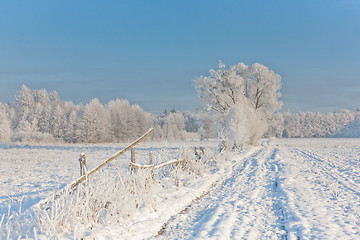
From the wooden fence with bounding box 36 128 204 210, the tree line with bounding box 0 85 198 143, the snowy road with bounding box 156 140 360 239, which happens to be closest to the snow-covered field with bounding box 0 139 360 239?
the snowy road with bounding box 156 140 360 239

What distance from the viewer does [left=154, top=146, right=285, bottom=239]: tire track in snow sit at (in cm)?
511

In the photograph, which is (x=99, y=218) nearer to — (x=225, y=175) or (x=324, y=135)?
(x=225, y=175)

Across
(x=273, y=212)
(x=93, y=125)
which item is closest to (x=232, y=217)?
(x=273, y=212)

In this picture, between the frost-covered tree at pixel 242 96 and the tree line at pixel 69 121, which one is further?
the tree line at pixel 69 121

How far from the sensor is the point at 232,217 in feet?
19.7

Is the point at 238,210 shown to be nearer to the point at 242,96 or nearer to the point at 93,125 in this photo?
the point at 242,96

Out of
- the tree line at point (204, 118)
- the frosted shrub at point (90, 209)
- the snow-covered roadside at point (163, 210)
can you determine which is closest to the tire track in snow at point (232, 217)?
the snow-covered roadside at point (163, 210)

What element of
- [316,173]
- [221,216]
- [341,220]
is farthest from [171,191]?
[316,173]

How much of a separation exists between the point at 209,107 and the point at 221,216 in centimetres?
2504

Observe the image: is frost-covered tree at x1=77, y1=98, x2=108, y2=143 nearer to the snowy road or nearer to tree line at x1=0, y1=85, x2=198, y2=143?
tree line at x1=0, y1=85, x2=198, y2=143

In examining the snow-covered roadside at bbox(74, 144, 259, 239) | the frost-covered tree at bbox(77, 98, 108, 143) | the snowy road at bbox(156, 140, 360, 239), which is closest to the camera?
the snow-covered roadside at bbox(74, 144, 259, 239)

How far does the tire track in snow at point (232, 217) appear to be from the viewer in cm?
511

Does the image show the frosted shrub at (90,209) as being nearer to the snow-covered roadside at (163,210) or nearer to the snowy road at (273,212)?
the snow-covered roadside at (163,210)

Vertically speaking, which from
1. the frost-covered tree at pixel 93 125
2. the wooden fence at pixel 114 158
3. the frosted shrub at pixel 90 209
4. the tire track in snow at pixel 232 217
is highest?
the frost-covered tree at pixel 93 125
